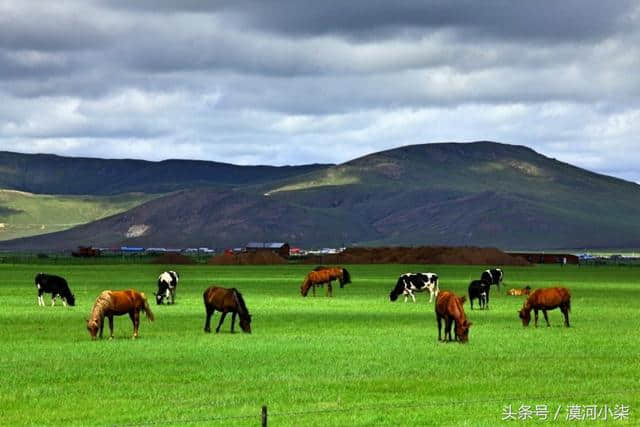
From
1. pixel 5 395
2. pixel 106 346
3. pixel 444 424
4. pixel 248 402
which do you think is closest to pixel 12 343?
pixel 106 346

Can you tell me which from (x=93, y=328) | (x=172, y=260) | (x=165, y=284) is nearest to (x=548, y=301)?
(x=93, y=328)

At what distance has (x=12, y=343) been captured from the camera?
35.2 meters

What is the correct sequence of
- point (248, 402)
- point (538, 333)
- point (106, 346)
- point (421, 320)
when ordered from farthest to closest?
point (421, 320) < point (538, 333) < point (106, 346) < point (248, 402)

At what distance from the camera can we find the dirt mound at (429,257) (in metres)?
167

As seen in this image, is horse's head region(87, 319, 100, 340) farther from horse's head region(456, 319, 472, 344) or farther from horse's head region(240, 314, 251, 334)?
horse's head region(456, 319, 472, 344)

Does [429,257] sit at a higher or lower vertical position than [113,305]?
higher

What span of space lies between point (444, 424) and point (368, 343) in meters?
14.8

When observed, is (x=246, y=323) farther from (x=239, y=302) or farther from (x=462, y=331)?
(x=462, y=331)

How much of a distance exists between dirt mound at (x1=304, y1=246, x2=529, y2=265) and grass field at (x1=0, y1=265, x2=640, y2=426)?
4681 inches

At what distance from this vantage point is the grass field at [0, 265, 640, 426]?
71.3 feet

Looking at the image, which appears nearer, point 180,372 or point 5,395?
point 5,395

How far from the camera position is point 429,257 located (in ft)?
552

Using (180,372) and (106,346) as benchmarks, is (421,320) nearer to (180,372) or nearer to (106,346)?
(106,346)

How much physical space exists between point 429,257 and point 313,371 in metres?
141
